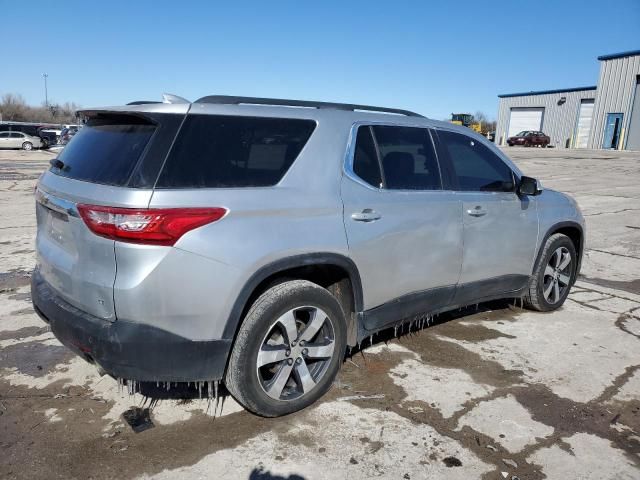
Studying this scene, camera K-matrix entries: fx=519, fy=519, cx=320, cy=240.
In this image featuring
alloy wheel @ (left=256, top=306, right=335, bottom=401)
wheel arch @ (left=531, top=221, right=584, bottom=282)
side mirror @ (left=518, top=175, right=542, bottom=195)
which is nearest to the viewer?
alloy wheel @ (left=256, top=306, right=335, bottom=401)

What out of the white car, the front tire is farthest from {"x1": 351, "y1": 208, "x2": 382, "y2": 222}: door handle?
the white car

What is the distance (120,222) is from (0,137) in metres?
41.1

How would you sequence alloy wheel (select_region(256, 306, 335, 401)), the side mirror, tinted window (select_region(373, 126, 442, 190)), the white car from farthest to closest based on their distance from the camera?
the white car, the side mirror, tinted window (select_region(373, 126, 442, 190)), alloy wheel (select_region(256, 306, 335, 401))

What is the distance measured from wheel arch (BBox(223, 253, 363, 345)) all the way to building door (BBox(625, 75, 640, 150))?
47.3 metres

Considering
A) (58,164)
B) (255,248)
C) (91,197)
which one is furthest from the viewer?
(58,164)

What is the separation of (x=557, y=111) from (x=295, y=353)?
180 ft

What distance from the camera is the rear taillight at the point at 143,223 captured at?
251cm

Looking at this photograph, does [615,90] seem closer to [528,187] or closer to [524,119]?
[524,119]

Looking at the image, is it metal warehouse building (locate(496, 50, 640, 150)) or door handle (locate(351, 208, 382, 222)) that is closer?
door handle (locate(351, 208, 382, 222))

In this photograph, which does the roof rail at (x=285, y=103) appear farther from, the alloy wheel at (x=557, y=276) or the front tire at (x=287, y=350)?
the alloy wheel at (x=557, y=276)

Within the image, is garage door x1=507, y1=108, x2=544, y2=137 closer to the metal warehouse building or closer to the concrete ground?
the metal warehouse building

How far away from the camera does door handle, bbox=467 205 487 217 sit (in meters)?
4.00

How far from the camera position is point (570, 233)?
5.23m

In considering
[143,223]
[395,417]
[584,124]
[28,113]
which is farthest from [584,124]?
[28,113]
